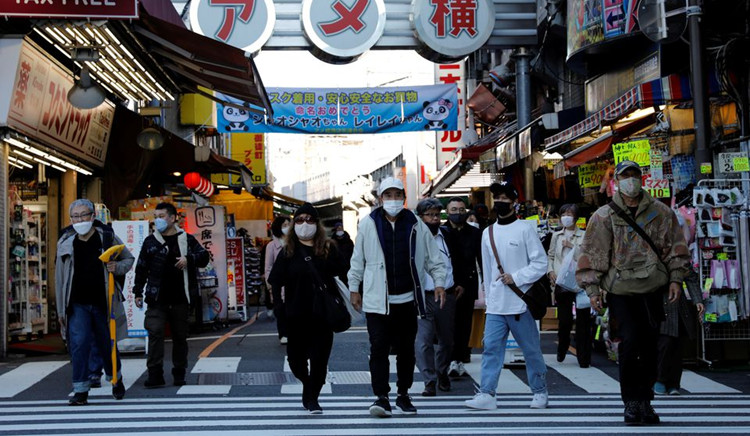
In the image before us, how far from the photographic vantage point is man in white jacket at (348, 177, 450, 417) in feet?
27.5

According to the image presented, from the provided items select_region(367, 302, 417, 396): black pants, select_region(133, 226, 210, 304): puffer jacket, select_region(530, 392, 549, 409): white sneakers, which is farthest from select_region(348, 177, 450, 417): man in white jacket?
select_region(133, 226, 210, 304): puffer jacket

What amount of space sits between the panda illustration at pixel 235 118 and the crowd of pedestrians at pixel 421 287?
11.2m

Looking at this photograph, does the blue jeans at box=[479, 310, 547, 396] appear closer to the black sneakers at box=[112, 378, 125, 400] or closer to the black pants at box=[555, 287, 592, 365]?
the black pants at box=[555, 287, 592, 365]

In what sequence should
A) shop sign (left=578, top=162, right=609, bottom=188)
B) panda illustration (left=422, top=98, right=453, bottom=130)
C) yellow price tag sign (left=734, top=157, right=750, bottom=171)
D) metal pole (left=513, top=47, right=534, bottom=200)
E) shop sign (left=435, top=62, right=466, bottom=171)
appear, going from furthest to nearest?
1. shop sign (left=435, top=62, right=466, bottom=171)
2. panda illustration (left=422, top=98, right=453, bottom=130)
3. metal pole (left=513, top=47, right=534, bottom=200)
4. shop sign (left=578, top=162, right=609, bottom=188)
5. yellow price tag sign (left=734, top=157, right=750, bottom=171)

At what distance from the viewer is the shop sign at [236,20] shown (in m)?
20.9

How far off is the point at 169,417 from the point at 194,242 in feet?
9.48

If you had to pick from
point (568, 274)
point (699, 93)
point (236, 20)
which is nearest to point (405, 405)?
point (568, 274)

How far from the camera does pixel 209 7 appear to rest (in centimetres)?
2097

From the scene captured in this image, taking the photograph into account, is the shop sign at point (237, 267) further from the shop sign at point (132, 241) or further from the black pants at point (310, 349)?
the black pants at point (310, 349)

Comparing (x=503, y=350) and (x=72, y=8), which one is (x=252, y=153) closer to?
(x=72, y=8)

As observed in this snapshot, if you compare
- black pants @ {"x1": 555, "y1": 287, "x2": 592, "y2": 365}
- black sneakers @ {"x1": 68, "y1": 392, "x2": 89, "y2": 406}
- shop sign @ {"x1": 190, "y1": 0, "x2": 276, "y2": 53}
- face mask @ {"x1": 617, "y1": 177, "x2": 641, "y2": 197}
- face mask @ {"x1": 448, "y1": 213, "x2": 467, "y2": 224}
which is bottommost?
black sneakers @ {"x1": 68, "y1": 392, "x2": 89, "y2": 406}

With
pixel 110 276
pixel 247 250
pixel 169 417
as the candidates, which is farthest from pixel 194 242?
pixel 247 250

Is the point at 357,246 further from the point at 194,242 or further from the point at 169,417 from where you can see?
the point at 194,242

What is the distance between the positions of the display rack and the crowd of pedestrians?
1513mm
